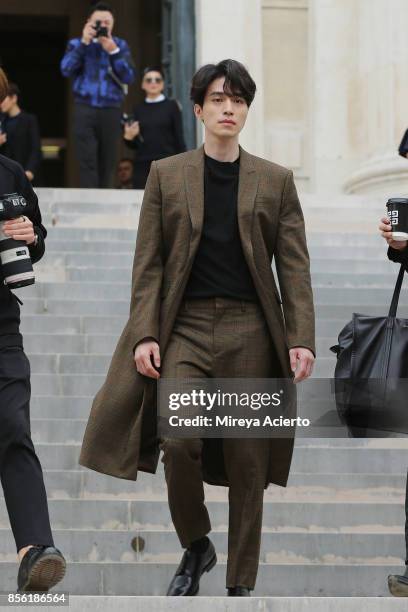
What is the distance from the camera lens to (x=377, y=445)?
27.7 feet

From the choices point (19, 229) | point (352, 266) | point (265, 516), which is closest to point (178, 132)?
point (352, 266)

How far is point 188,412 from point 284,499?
2.11 meters

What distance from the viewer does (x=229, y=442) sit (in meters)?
6.04

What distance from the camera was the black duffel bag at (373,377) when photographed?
19.9ft

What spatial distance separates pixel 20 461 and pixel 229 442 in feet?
2.48

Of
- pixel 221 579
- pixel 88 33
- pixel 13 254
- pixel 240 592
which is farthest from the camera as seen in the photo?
pixel 88 33

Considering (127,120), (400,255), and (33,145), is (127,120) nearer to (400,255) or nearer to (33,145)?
(33,145)

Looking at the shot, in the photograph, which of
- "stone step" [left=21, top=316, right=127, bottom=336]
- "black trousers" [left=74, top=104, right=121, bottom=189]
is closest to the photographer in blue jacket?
"black trousers" [left=74, top=104, right=121, bottom=189]

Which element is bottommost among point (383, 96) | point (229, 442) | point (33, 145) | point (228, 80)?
point (229, 442)

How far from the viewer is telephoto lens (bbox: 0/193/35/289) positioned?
5769 millimetres

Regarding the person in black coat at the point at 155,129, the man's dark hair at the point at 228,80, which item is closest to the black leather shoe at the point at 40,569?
the man's dark hair at the point at 228,80

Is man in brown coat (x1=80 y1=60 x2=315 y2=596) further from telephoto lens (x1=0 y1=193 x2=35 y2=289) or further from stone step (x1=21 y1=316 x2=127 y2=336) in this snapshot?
stone step (x1=21 y1=316 x2=127 y2=336)

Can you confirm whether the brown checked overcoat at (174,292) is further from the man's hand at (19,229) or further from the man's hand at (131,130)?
the man's hand at (131,130)

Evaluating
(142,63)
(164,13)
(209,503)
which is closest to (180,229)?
(209,503)
